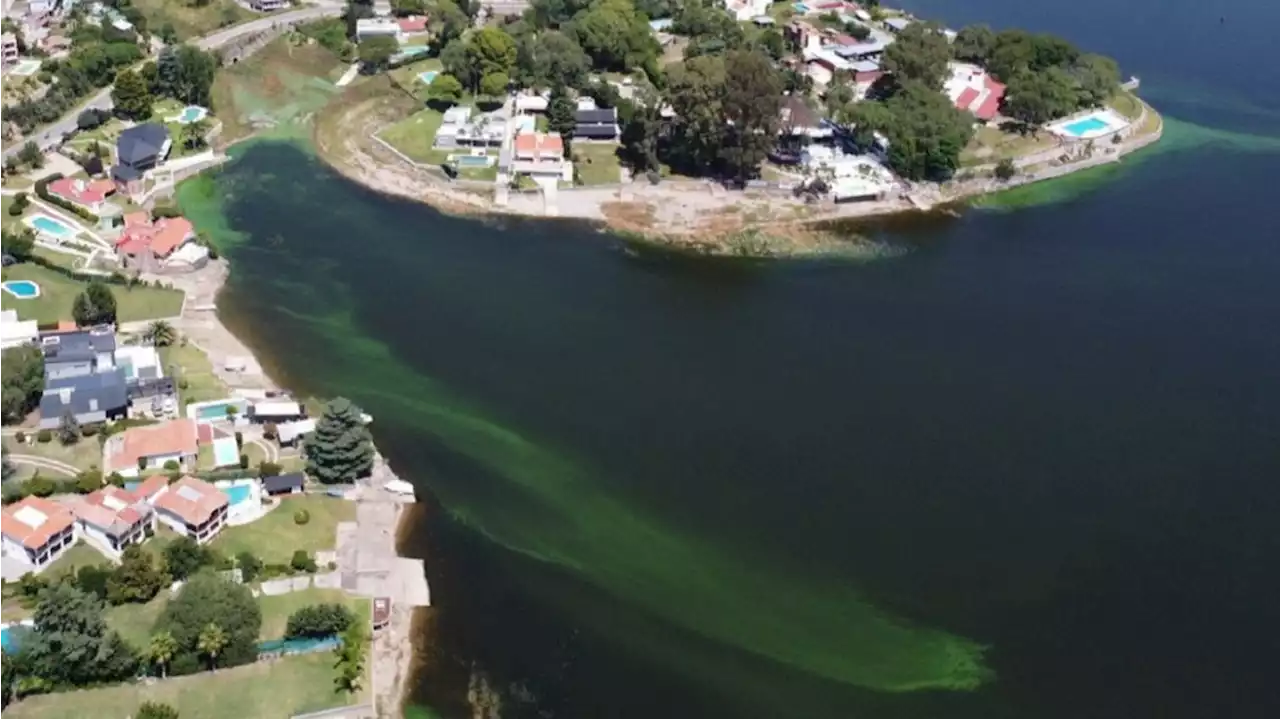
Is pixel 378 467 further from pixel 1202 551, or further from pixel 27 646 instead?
pixel 1202 551

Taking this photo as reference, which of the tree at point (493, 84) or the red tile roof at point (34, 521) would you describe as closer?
the red tile roof at point (34, 521)

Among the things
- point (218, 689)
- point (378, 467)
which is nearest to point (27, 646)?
point (218, 689)

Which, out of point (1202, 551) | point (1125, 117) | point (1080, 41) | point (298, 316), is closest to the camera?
point (1202, 551)

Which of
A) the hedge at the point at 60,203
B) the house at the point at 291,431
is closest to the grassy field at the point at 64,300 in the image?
the hedge at the point at 60,203

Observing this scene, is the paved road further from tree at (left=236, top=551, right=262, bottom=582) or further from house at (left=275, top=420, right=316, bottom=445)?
tree at (left=236, top=551, right=262, bottom=582)

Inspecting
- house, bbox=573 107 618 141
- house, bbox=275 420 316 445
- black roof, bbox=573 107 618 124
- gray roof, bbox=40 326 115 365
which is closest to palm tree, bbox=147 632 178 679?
house, bbox=275 420 316 445

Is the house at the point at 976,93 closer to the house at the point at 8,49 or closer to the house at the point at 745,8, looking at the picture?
the house at the point at 745,8

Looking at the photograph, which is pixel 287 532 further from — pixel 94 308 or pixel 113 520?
pixel 94 308
